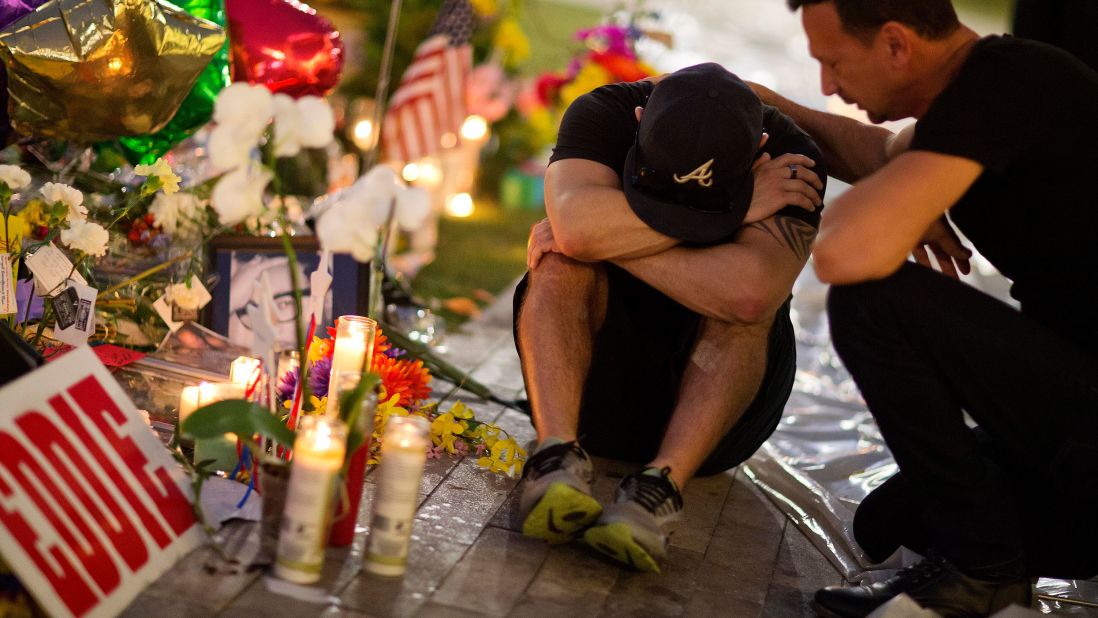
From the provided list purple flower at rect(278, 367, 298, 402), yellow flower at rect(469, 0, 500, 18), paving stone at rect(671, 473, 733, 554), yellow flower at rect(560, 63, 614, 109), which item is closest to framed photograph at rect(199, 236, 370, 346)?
purple flower at rect(278, 367, 298, 402)

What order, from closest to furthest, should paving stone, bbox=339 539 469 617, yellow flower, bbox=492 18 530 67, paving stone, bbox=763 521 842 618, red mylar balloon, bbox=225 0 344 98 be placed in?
paving stone, bbox=339 539 469 617
paving stone, bbox=763 521 842 618
red mylar balloon, bbox=225 0 344 98
yellow flower, bbox=492 18 530 67

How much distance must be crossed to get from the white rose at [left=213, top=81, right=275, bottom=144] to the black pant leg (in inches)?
42.8

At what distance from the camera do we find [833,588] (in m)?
2.18

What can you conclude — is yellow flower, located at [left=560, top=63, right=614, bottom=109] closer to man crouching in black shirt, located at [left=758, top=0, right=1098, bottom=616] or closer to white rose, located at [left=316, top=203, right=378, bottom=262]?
man crouching in black shirt, located at [left=758, top=0, right=1098, bottom=616]

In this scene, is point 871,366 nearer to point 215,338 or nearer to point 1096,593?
point 1096,593

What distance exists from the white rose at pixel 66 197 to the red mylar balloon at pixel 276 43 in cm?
75

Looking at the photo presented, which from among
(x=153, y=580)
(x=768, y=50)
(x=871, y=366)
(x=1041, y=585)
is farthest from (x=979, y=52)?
(x=768, y=50)

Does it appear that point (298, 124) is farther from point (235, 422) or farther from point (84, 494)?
point (84, 494)

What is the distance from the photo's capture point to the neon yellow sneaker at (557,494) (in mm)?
2123

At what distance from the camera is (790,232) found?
2.46m

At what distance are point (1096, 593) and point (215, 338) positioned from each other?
217 cm

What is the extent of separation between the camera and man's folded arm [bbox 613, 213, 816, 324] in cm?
238

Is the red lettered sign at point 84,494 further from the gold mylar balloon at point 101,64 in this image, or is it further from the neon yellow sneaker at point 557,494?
the gold mylar balloon at point 101,64

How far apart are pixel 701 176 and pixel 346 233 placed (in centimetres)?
88
